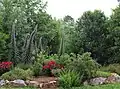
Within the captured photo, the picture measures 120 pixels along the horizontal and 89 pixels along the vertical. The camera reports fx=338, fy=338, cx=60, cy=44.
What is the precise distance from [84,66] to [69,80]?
3.93ft

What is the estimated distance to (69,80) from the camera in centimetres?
1408

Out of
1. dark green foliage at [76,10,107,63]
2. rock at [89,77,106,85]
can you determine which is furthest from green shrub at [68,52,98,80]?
→ dark green foliage at [76,10,107,63]

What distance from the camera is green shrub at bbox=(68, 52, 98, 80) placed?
49.1ft

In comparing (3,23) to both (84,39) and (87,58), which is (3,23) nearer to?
(84,39)

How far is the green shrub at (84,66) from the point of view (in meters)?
15.0

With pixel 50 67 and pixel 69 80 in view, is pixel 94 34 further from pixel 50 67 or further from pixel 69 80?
pixel 69 80

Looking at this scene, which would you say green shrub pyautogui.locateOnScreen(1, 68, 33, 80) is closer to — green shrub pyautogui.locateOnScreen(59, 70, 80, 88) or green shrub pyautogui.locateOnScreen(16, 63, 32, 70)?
green shrub pyautogui.locateOnScreen(59, 70, 80, 88)

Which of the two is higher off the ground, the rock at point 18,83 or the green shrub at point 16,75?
the green shrub at point 16,75

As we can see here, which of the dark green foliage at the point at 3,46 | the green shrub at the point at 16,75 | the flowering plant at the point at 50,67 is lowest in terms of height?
the green shrub at the point at 16,75

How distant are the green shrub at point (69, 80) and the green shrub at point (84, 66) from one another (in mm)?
463

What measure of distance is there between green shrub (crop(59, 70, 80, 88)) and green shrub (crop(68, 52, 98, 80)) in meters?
0.46

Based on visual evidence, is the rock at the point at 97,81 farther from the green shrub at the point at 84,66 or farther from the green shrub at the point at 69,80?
the green shrub at the point at 69,80

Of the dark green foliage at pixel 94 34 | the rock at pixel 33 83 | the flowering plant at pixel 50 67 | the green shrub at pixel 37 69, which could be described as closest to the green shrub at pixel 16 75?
the rock at pixel 33 83

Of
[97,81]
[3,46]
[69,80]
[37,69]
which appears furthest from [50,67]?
[3,46]
